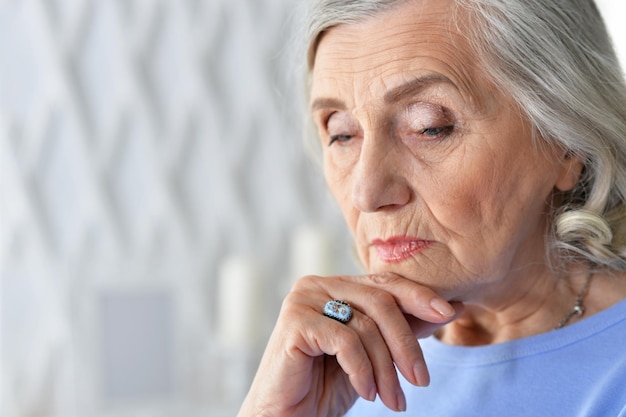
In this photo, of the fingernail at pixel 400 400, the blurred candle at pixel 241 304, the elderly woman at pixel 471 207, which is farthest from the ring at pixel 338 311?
the blurred candle at pixel 241 304

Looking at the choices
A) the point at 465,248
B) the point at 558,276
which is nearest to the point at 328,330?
the point at 465,248

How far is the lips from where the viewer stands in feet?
3.16

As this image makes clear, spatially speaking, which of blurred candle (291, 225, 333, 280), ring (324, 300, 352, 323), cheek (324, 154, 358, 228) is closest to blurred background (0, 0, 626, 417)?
blurred candle (291, 225, 333, 280)

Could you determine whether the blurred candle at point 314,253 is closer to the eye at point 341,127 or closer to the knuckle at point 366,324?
the eye at point 341,127

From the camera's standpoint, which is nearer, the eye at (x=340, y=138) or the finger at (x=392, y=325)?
the finger at (x=392, y=325)

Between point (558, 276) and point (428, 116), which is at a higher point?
point (428, 116)

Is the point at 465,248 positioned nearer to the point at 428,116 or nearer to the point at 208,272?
the point at 428,116

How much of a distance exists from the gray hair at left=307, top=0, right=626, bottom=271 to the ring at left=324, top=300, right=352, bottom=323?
28 cm

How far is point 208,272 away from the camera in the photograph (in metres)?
2.34

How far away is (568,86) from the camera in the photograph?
3.08 feet

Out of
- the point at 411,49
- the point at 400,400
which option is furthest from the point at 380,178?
the point at 400,400

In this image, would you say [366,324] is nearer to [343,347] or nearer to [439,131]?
[343,347]

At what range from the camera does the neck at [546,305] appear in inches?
39.2

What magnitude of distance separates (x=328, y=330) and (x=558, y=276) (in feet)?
1.06
